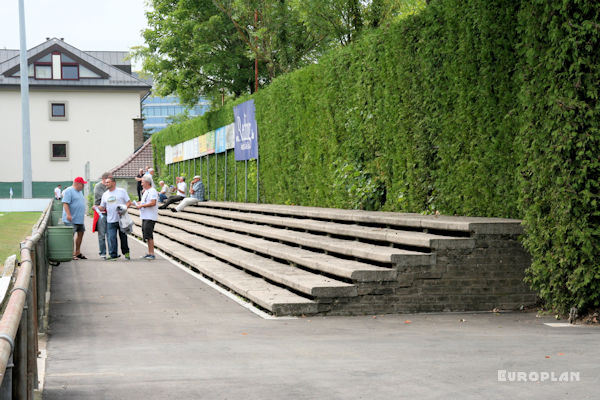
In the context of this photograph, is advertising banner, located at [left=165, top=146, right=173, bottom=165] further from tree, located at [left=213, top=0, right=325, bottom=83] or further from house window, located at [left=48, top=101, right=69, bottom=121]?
house window, located at [left=48, top=101, right=69, bottom=121]

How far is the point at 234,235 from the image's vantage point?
Result: 61.5 ft

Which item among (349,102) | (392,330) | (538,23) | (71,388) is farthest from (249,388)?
(349,102)

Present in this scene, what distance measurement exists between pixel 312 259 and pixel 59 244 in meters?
5.44

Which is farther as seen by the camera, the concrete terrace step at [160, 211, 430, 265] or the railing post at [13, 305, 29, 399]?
the concrete terrace step at [160, 211, 430, 265]

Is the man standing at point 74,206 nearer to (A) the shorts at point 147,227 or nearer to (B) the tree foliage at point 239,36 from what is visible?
(A) the shorts at point 147,227

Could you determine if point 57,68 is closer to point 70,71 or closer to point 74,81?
point 70,71

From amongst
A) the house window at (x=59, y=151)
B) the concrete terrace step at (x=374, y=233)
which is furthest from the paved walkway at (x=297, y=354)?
the house window at (x=59, y=151)

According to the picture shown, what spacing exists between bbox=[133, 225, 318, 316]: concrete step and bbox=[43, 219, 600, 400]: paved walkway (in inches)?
10.3

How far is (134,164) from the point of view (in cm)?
5222

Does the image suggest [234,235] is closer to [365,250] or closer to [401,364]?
[365,250]

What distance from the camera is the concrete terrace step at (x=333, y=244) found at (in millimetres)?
10423

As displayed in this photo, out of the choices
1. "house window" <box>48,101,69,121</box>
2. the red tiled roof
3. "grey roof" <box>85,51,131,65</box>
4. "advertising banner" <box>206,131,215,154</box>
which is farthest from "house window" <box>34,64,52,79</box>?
"advertising banner" <box>206,131,215,154</box>

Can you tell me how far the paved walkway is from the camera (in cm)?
608

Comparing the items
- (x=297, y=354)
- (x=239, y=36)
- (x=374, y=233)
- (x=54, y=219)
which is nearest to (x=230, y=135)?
(x=239, y=36)
